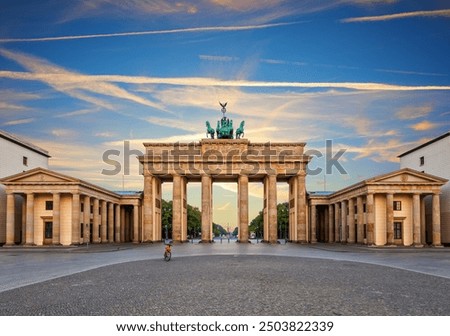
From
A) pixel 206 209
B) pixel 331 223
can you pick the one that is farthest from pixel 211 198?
pixel 331 223

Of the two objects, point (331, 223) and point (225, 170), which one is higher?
point (225, 170)

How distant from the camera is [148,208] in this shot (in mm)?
81375

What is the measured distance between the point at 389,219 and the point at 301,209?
21.5m

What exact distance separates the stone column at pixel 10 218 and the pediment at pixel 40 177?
2292mm

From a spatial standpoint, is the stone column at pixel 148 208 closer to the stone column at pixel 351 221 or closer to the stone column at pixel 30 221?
the stone column at pixel 30 221

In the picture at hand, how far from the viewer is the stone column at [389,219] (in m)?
60.4

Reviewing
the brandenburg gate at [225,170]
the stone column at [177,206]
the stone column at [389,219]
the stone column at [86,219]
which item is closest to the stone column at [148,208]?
the brandenburg gate at [225,170]

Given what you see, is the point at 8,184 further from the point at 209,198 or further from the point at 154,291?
the point at 154,291

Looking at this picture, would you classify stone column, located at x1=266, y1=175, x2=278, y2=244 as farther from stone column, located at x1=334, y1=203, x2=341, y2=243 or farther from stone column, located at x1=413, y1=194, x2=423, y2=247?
stone column, located at x1=413, y1=194, x2=423, y2=247

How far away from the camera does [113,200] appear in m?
83.0

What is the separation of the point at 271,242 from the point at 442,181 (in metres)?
29.6

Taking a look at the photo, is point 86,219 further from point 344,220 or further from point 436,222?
point 436,222
